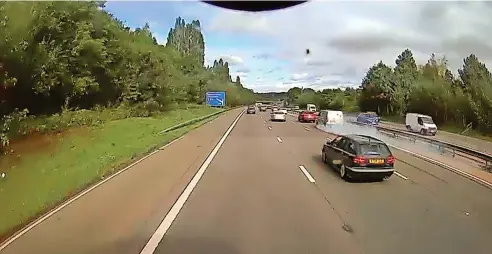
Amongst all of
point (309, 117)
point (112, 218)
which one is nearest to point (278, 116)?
point (309, 117)

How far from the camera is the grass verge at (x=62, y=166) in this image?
32.8 feet

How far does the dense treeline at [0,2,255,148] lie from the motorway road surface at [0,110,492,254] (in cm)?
933

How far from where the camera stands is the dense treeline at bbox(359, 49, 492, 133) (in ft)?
132

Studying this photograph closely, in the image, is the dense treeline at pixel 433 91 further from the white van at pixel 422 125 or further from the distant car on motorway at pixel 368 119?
the distant car on motorway at pixel 368 119

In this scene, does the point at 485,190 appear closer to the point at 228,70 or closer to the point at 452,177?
the point at 452,177

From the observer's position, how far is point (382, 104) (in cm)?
6969

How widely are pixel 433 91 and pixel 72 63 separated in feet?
122

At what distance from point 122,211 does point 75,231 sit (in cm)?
162

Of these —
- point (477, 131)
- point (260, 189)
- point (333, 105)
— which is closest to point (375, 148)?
point (260, 189)

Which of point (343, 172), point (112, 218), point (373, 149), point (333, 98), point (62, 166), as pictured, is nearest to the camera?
point (112, 218)

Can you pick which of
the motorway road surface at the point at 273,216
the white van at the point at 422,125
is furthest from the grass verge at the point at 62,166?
the white van at the point at 422,125

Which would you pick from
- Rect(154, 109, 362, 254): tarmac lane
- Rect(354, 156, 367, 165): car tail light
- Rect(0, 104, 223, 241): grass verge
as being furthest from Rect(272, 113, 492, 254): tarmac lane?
Rect(0, 104, 223, 241): grass verge

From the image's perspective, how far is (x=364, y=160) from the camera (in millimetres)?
13688

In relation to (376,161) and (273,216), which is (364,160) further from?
(273,216)
